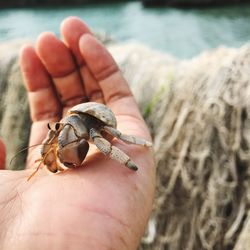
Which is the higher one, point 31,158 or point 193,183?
point 31,158

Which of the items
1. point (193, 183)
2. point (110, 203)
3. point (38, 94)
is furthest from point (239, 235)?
point (38, 94)

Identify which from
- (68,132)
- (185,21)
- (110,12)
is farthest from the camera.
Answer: (110,12)

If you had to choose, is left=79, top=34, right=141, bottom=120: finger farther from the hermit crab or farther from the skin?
the hermit crab

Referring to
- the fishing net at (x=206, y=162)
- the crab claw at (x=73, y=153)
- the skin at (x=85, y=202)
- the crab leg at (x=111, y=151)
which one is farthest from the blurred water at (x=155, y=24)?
the crab claw at (x=73, y=153)

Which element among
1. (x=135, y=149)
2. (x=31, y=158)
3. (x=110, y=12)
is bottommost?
(x=110, y=12)

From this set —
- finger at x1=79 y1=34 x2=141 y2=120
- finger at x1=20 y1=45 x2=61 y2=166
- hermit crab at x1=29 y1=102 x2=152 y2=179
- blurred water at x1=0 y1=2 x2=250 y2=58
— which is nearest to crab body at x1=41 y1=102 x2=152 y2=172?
hermit crab at x1=29 y1=102 x2=152 y2=179

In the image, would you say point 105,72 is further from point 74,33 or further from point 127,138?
point 127,138

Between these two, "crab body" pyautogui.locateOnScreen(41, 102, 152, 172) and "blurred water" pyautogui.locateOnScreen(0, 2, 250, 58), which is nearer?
"crab body" pyautogui.locateOnScreen(41, 102, 152, 172)

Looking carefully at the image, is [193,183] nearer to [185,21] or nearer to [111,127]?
[111,127]
